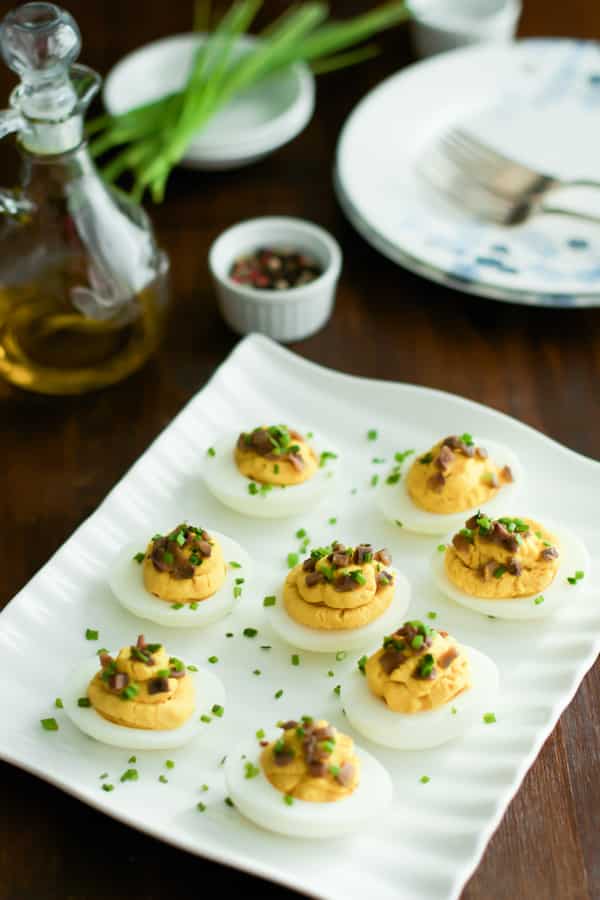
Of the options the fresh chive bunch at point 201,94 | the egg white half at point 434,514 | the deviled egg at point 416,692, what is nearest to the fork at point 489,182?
the fresh chive bunch at point 201,94

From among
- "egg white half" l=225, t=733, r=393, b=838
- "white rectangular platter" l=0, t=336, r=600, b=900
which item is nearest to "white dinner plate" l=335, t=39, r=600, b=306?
"white rectangular platter" l=0, t=336, r=600, b=900

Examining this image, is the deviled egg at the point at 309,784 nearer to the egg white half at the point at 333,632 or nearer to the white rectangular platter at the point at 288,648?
the white rectangular platter at the point at 288,648

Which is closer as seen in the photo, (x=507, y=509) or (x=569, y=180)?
(x=507, y=509)

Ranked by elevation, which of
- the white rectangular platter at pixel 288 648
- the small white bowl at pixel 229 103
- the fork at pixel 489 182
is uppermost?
the small white bowl at pixel 229 103

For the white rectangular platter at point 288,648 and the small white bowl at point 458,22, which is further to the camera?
the small white bowl at point 458,22

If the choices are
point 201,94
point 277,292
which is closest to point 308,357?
point 277,292

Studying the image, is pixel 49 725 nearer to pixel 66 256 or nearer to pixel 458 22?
pixel 66 256

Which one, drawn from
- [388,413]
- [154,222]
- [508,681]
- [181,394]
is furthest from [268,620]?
[154,222]

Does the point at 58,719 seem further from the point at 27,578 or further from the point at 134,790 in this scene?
the point at 27,578
